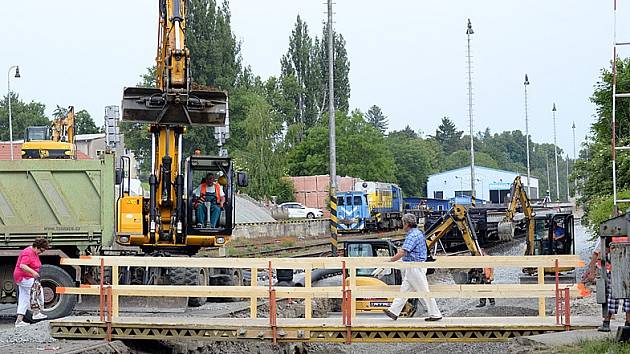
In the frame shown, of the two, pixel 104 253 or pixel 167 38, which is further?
pixel 167 38

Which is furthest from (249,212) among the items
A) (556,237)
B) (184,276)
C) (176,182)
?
(184,276)

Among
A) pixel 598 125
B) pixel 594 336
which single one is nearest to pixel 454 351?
pixel 594 336

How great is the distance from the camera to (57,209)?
19.1 m

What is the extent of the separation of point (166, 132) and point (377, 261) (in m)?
7.44

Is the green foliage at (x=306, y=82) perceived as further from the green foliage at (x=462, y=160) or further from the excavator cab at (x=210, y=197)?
the excavator cab at (x=210, y=197)

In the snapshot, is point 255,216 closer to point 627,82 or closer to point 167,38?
point 627,82

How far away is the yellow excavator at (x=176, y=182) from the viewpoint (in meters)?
19.9

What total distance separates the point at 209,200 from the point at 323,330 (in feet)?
22.2

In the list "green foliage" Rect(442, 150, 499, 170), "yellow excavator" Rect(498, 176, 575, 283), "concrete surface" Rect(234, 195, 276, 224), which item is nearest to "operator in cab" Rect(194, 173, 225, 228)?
"yellow excavator" Rect(498, 176, 575, 283)

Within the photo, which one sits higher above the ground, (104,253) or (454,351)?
(104,253)

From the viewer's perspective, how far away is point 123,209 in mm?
19969

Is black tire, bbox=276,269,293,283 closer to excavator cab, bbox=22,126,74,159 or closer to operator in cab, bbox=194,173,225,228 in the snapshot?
operator in cab, bbox=194,173,225,228

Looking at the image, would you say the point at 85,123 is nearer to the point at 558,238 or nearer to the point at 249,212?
the point at 249,212

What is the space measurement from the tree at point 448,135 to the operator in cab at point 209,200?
173155mm
